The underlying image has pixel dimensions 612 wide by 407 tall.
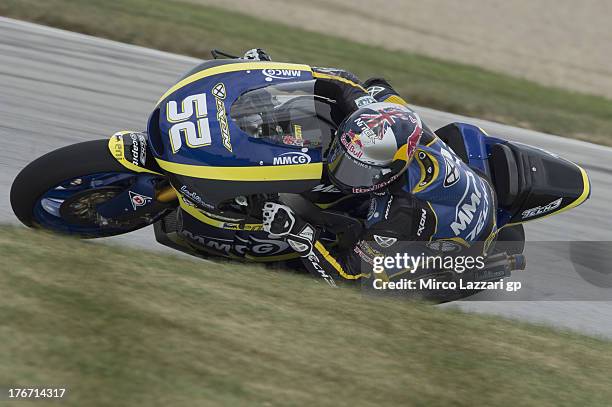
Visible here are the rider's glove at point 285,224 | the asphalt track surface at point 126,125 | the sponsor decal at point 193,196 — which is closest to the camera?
the sponsor decal at point 193,196

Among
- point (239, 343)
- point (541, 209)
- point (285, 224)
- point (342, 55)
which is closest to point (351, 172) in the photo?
point (285, 224)

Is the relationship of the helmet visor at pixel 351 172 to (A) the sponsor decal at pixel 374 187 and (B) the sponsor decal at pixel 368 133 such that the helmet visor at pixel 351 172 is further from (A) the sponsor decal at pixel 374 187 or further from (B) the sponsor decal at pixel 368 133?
(B) the sponsor decal at pixel 368 133

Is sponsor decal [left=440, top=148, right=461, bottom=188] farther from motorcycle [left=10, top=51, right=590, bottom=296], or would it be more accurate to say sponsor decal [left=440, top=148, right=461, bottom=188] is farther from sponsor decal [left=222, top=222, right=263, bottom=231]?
sponsor decal [left=222, top=222, right=263, bottom=231]

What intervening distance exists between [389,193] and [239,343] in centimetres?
140

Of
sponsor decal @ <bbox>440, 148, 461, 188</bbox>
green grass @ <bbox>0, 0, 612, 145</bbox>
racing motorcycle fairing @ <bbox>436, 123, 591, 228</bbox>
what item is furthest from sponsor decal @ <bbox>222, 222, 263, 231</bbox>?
green grass @ <bbox>0, 0, 612, 145</bbox>

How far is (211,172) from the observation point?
4.38 meters

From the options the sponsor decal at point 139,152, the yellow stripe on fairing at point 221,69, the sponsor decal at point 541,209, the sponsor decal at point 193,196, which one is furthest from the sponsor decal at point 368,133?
the sponsor decal at point 541,209

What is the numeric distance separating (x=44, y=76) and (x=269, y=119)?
14.9 feet

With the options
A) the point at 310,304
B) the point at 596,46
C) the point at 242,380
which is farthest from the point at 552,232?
the point at 596,46

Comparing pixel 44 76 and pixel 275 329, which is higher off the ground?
pixel 44 76

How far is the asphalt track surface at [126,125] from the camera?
6156mm

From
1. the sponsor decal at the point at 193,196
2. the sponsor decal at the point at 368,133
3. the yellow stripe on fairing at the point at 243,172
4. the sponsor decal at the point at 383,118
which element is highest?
the sponsor decal at the point at 383,118

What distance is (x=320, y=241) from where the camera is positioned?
496cm

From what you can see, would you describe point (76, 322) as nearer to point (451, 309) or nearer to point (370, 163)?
point (370, 163)
